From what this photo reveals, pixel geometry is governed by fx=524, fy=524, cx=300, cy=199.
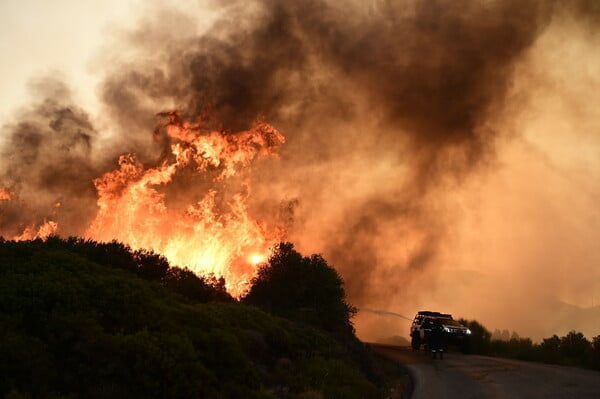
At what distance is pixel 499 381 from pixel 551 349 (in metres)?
12.3

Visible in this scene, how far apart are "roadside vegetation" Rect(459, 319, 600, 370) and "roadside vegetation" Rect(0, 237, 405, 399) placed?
34.7ft

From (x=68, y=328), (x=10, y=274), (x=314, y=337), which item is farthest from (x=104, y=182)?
(x=68, y=328)

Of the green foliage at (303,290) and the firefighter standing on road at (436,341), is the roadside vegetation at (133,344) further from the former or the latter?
the green foliage at (303,290)

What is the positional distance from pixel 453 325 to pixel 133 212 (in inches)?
835

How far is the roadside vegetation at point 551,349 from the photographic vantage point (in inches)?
934

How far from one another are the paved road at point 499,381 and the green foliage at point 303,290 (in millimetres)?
7024

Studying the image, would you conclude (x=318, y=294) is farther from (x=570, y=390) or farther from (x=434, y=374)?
(x=570, y=390)

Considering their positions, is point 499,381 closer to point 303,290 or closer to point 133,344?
point 133,344

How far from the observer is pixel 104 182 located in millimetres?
36250

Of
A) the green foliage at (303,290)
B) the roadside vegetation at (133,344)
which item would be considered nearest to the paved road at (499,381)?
the roadside vegetation at (133,344)

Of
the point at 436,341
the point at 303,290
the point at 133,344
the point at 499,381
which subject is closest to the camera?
the point at 133,344

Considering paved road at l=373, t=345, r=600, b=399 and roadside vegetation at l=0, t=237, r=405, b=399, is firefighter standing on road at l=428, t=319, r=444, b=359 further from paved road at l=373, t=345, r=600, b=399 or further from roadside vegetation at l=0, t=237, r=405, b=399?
roadside vegetation at l=0, t=237, r=405, b=399

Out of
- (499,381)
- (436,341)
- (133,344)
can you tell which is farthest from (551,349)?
(133,344)

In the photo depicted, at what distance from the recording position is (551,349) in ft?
88.9
